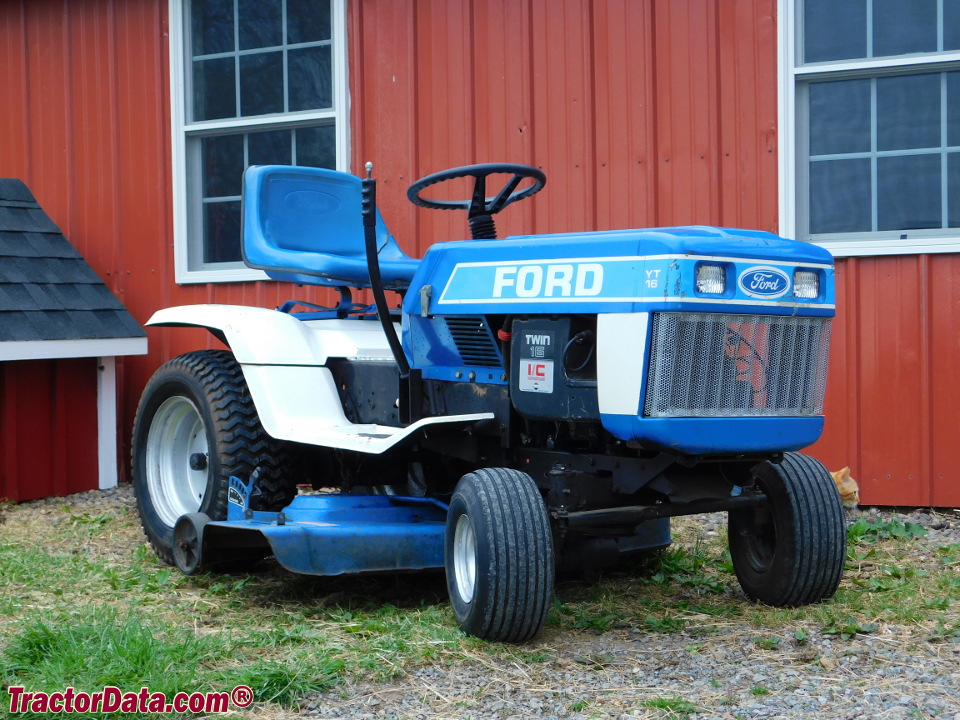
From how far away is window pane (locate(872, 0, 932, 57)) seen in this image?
5473 millimetres

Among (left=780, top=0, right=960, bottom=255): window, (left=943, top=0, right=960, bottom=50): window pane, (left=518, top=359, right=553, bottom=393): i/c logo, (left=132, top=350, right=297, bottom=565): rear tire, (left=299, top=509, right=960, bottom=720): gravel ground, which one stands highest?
(left=943, top=0, right=960, bottom=50): window pane

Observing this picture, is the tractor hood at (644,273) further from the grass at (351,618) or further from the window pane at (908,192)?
the window pane at (908,192)

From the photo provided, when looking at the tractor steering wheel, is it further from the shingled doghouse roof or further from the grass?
the shingled doghouse roof

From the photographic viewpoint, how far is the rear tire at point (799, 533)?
384 cm

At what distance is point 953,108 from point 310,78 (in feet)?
11.4

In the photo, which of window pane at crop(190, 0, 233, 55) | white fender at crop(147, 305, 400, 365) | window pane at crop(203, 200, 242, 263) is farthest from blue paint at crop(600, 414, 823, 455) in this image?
window pane at crop(190, 0, 233, 55)

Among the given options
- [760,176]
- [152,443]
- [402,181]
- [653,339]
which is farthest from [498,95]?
[653,339]

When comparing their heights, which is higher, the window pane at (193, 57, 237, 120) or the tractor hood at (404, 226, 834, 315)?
the window pane at (193, 57, 237, 120)

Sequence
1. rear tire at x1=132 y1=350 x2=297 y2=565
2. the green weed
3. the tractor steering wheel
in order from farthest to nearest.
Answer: rear tire at x1=132 y1=350 x2=297 y2=565 < the tractor steering wheel < the green weed

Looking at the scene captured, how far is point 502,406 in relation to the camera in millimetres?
3840

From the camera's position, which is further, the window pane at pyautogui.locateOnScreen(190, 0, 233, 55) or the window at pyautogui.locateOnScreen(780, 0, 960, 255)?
the window pane at pyautogui.locateOnScreen(190, 0, 233, 55)

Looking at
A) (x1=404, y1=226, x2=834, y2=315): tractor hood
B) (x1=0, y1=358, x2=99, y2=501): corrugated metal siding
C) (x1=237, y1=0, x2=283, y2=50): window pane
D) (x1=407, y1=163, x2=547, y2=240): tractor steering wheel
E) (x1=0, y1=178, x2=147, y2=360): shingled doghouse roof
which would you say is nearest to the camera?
(x1=404, y1=226, x2=834, y2=315): tractor hood

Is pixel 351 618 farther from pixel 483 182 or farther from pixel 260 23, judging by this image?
pixel 260 23

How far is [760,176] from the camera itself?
5711 millimetres
